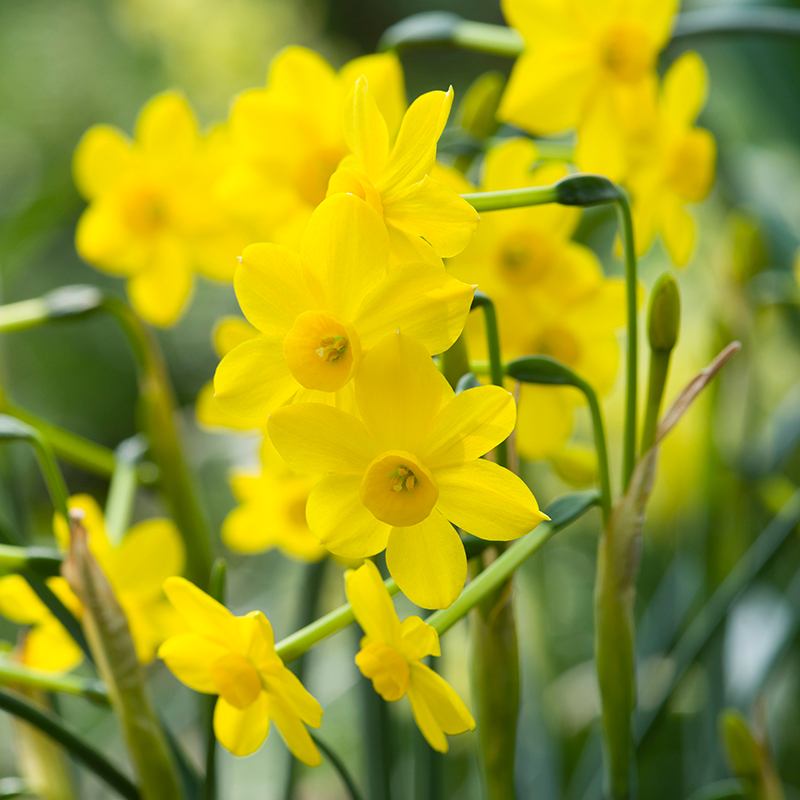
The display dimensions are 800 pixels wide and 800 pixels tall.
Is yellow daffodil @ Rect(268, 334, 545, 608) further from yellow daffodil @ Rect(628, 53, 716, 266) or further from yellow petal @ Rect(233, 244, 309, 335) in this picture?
yellow daffodil @ Rect(628, 53, 716, 266)

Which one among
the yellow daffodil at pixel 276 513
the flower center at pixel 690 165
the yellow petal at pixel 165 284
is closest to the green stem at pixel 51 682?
the yellow daffodil at pixel 276 513

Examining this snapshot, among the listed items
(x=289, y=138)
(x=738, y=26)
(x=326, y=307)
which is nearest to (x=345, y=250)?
(x=326, y=307)

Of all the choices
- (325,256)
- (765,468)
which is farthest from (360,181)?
(765,468)

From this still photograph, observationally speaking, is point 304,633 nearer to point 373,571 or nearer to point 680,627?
point 373,571

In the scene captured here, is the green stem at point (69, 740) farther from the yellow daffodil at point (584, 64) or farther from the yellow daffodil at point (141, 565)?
the yellow daffodil at point (584, 64)

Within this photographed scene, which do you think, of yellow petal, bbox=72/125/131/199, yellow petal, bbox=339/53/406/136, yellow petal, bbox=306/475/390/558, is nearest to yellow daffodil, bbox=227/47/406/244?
yellow petal, bbox=339/53/406/136

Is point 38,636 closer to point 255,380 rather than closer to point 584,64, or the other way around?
point 255,380
